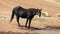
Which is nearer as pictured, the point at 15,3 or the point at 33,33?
the point at 33,33

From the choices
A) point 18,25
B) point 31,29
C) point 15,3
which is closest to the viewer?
point 31,29

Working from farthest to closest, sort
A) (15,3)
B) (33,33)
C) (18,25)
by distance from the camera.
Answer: (15,3) → (18,25) → (33,33)

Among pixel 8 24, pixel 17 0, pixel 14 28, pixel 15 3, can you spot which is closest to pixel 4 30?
pixel 14 28

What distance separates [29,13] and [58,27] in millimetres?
2938

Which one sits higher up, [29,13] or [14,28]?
[29,13]

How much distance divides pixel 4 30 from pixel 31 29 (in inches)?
70.0

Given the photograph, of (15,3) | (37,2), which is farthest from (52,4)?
(15,3)

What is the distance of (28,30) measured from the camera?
15.5 meters

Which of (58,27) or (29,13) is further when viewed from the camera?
(58,27)

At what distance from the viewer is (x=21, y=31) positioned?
1518 cm

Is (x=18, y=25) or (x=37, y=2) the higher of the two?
(x=37, y=2)

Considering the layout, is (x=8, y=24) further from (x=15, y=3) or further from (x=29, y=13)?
(x=15, y=3)

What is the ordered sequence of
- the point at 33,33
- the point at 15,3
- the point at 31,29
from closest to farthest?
the point at 33,33 < the point at 31,29 < the point at 15,3

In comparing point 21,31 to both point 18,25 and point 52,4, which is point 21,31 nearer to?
point 18,25
